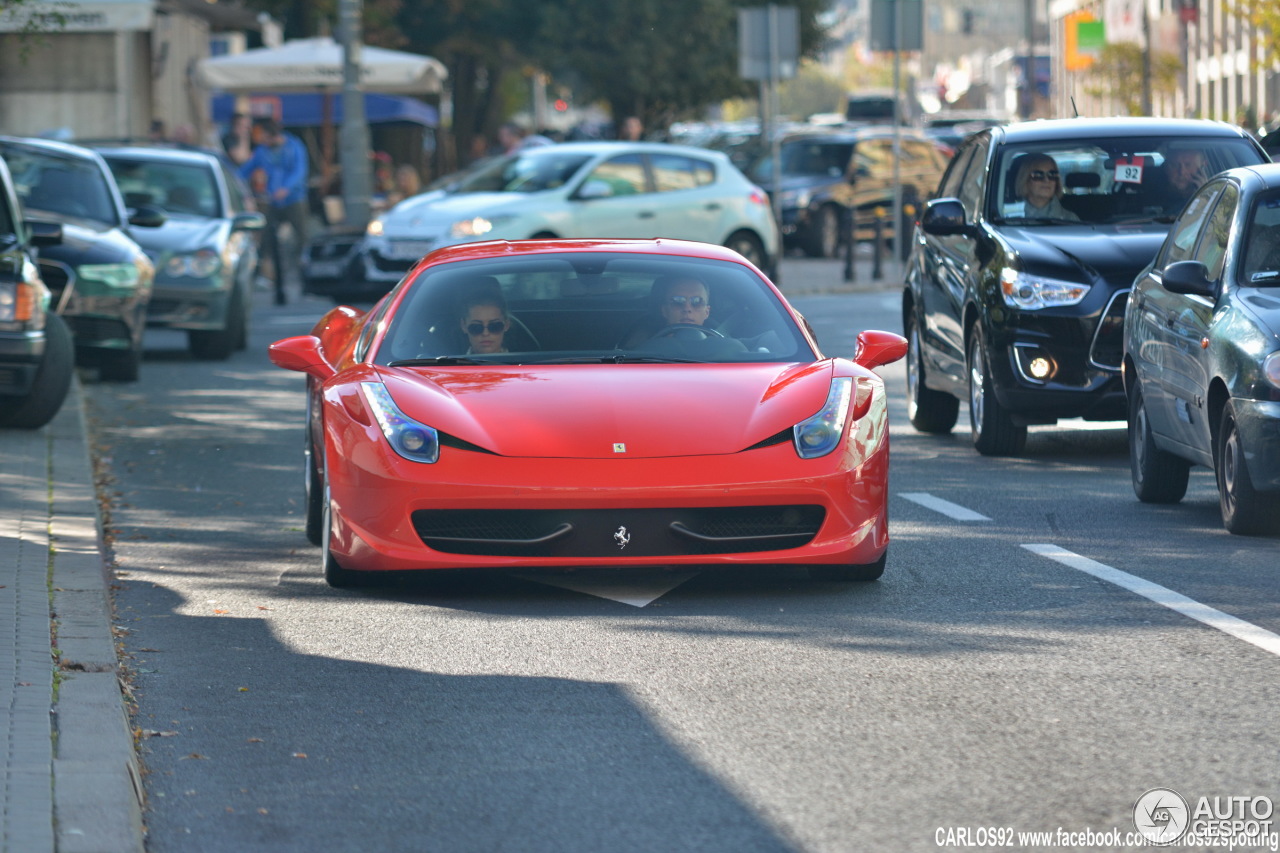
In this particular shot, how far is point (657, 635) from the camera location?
7086 mm

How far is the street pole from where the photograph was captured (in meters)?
26.9

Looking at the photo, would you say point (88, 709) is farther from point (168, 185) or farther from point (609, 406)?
point (168, 185)

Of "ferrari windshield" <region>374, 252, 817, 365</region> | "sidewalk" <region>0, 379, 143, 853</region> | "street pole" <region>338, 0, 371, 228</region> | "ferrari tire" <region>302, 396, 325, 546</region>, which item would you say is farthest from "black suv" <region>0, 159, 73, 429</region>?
"street pole" <region>338, 0, 371, 228</region>

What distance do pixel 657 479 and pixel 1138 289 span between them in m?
3.69

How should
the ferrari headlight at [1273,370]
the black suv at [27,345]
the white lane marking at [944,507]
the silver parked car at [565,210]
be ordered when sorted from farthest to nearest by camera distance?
the silver parked car at [565,210] → the black suv at [27,345] → the white lane marking at [944,507] → the ferrari headlight at [1273,370]

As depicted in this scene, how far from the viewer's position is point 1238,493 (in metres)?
8.95

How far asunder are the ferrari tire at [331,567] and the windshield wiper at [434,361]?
1.71 ft

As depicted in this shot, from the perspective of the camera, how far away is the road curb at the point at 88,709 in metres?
4.79

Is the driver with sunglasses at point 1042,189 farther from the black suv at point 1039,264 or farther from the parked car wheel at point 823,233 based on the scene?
the parked car wheel at point 823,233

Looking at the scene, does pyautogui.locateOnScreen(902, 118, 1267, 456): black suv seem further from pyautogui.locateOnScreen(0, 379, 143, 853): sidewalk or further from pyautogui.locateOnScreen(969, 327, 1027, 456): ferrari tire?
pyautogui.locateOnScreen(0, 379, 143, 853): sidewalk

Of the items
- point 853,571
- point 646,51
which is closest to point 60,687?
point 853,571

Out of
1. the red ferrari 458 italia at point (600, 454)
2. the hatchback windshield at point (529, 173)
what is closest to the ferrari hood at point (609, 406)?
the red ferrari 458 italia at point (600, 454)

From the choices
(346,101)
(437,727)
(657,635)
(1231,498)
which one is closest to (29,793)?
(437,727)

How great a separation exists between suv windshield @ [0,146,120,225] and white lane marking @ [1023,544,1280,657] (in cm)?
996
